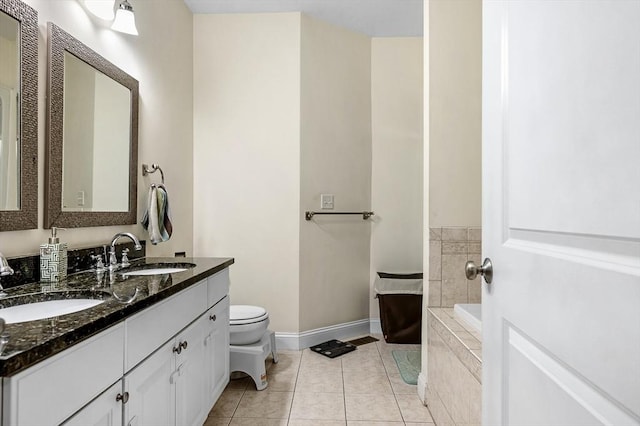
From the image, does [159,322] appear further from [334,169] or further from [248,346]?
[334,169]

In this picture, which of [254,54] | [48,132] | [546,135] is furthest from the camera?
[254,54]

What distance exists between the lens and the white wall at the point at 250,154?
3090 millimetres

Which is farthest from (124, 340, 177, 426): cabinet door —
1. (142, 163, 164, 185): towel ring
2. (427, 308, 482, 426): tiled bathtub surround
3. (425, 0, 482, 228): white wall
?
(425, 0, 482, 228): white wall

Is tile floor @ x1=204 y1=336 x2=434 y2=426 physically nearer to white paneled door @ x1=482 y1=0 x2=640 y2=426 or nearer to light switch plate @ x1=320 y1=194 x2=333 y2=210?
light switch plate @ x1=320 y1=194 x2=333 y2=210

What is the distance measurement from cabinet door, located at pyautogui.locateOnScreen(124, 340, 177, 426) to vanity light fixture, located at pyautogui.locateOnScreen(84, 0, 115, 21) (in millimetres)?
1506

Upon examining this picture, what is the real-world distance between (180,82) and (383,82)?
5.58 feet

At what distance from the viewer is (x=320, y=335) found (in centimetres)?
321

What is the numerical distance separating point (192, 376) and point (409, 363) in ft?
5.45

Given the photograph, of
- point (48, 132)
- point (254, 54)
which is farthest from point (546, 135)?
point (254, 54)

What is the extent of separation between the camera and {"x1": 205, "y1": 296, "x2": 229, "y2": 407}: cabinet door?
6.18 ft

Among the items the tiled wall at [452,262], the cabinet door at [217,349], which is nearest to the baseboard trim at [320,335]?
the cabinet door at [217,349]

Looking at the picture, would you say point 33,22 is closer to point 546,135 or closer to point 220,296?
point 220,296

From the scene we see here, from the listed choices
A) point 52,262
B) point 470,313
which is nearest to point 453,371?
point 470,313

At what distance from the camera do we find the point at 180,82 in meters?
2.84
